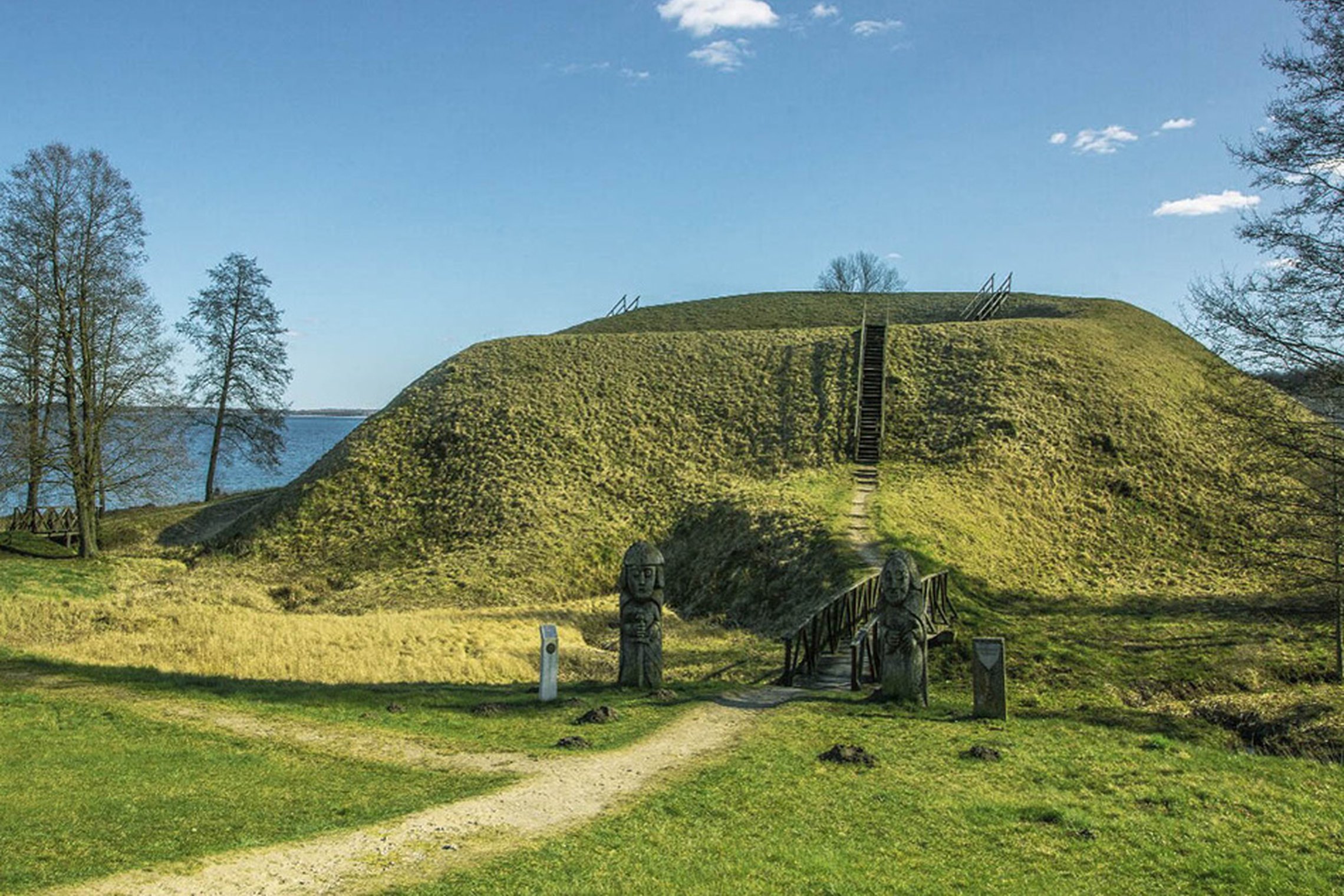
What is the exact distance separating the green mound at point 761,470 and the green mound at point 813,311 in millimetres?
6514

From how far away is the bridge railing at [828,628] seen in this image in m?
19.5

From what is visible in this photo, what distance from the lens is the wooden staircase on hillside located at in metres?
40.5

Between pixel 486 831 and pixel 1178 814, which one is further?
pixel 1178 814

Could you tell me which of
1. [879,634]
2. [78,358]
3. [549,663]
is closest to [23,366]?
[78,358]

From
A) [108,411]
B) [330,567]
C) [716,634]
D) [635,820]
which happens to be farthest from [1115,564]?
[108,411]

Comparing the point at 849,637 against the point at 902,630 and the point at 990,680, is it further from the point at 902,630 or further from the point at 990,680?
the point at 990,680

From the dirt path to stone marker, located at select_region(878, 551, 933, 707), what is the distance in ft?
13.7

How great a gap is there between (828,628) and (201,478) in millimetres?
43678

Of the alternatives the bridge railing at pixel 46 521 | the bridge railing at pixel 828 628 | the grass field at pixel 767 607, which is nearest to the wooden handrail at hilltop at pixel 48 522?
the bridge railing at pixel 46 521

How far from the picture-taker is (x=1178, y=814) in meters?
10.8

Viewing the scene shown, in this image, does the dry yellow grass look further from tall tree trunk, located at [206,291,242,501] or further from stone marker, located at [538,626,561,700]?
tall tree trunk, located at [206,291,242,501]

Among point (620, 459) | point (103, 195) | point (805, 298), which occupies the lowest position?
point (620, 459)

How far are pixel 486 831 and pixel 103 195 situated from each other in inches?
1378

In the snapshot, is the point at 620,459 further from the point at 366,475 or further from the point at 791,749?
the point at 791,749
